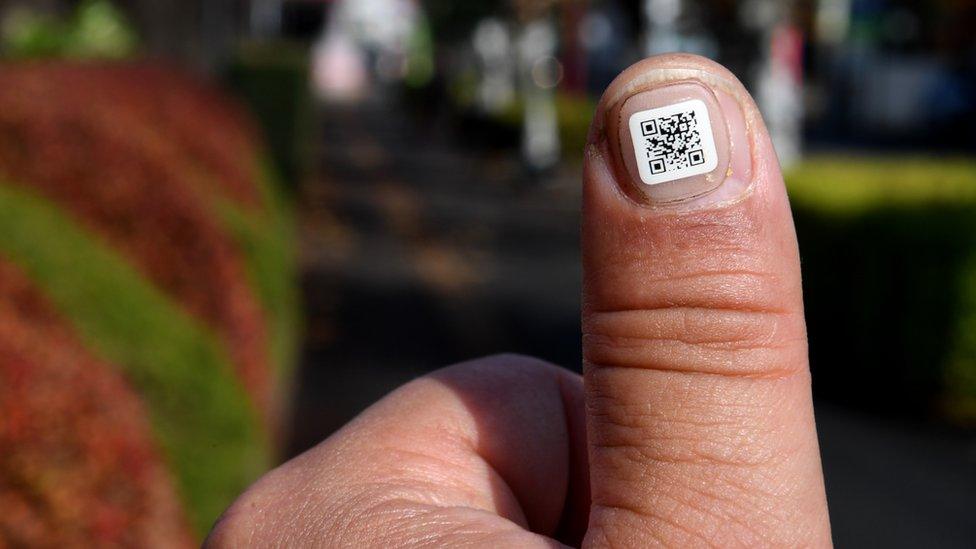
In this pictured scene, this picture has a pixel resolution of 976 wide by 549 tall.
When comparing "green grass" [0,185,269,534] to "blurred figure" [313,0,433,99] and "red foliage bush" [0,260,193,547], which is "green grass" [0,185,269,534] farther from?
"blurred figure" [313,0,433,99]

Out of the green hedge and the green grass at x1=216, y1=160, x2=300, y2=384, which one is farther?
the green hedge

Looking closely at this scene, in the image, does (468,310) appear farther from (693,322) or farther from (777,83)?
(693,322)

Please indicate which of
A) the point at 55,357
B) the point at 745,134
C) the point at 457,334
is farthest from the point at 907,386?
the point at 745,134

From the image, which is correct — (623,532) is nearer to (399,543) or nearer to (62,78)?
(399,543)

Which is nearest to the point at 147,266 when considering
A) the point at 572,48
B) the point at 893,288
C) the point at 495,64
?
the point at 893,288

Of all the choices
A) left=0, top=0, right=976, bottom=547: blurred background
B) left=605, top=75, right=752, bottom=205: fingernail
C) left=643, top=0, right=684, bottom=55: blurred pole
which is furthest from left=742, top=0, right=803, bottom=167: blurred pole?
left=605, top=75, right=752, bottom=205: fingernail

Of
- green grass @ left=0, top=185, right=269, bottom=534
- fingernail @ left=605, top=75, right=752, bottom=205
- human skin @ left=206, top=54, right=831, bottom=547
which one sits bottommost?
green grass @ left=0, top=185, right=269, bottom=534

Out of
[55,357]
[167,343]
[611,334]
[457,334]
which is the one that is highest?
[611,334]

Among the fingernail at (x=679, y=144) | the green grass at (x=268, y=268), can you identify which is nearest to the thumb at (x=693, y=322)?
the fingernail at (x=679, y=144)
